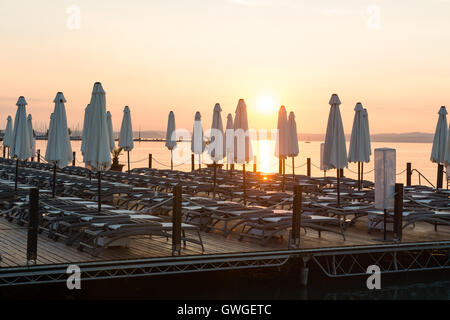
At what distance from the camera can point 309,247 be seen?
967 cm

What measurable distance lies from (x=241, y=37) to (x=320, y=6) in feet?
13.2

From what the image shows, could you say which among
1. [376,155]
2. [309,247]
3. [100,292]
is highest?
[376,155]

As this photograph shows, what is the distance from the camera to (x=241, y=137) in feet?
47.1

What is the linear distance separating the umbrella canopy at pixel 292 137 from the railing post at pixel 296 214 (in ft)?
19.8

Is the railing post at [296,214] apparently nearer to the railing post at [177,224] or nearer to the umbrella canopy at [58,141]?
the railing post at [177,224]

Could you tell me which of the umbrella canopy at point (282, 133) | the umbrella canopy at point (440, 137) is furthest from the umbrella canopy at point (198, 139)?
the umbrella canopy at point (440, 137)

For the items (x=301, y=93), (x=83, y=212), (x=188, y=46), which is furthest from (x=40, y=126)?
(x=83, y=212)

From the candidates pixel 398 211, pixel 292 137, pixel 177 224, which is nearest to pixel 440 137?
pixel 292 137

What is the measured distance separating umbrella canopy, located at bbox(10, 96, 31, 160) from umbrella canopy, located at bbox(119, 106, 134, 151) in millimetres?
6107

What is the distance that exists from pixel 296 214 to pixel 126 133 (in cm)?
1236

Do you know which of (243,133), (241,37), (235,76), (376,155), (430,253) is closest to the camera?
(376,155)

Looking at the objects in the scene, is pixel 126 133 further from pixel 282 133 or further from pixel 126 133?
pixel 282 133

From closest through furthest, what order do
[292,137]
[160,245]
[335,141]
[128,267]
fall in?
[128,267], [160,245], [335,141], [292,137]

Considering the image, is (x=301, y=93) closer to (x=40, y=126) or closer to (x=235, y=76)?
(x=235, y=76)
